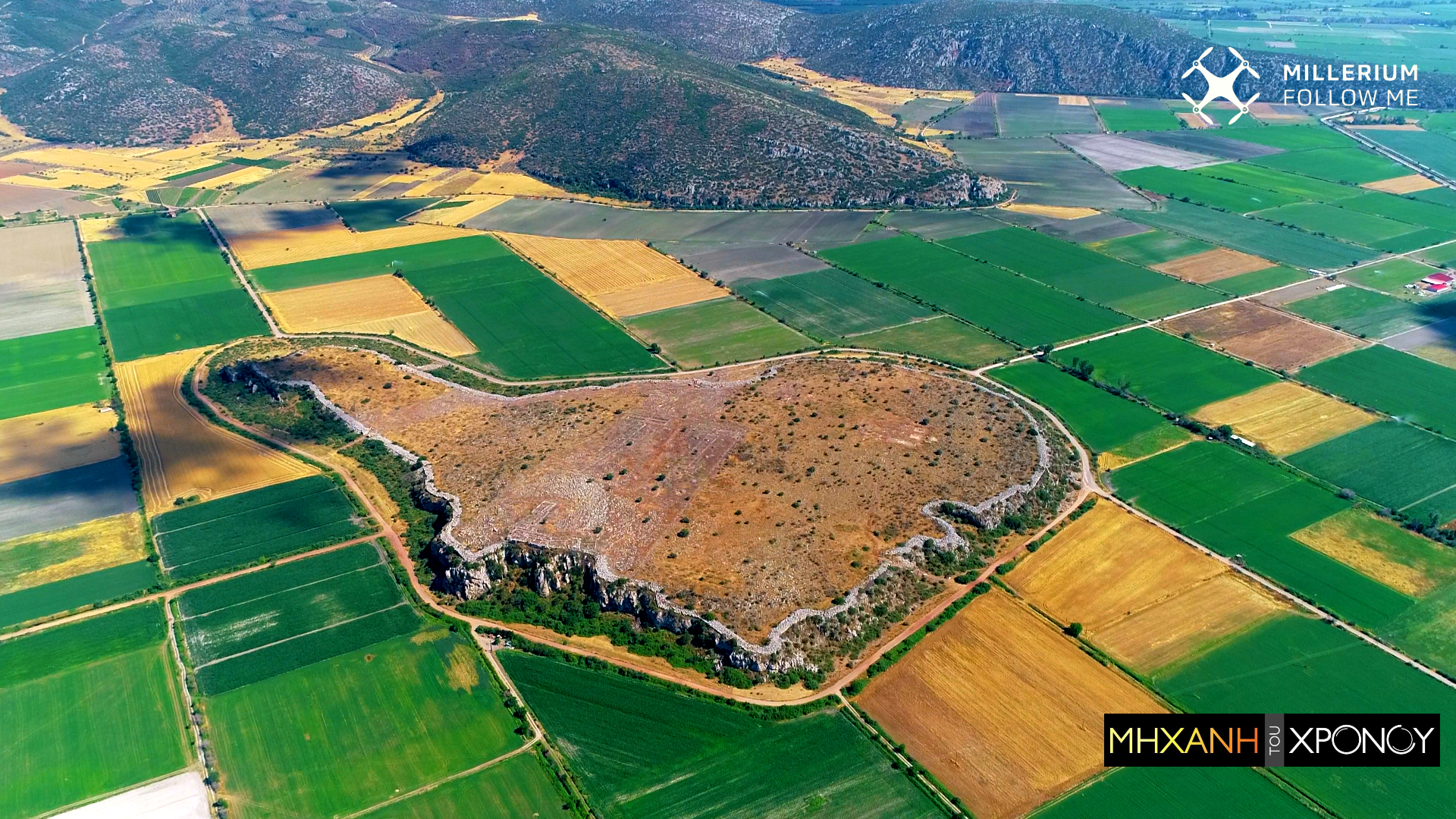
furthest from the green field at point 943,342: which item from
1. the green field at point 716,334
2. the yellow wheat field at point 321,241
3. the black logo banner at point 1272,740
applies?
the yellow wheat field at point 321,241

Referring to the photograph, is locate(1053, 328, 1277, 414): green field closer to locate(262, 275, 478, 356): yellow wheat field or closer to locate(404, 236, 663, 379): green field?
locate(404, 236, 663, 379): green field

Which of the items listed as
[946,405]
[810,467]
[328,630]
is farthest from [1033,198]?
[328,630]

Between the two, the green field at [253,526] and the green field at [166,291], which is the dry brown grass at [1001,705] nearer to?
the green field at [253,526]

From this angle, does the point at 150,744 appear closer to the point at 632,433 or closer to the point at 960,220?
the point at 632,433

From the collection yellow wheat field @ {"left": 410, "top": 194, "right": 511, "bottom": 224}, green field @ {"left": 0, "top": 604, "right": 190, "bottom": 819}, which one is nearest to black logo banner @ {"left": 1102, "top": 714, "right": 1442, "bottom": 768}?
green field @ {"left": 0, "top": 604, "right": 190, "bottom": 819}

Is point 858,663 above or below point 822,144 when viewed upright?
below

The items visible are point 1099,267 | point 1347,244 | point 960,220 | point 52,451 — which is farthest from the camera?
point 960,220
